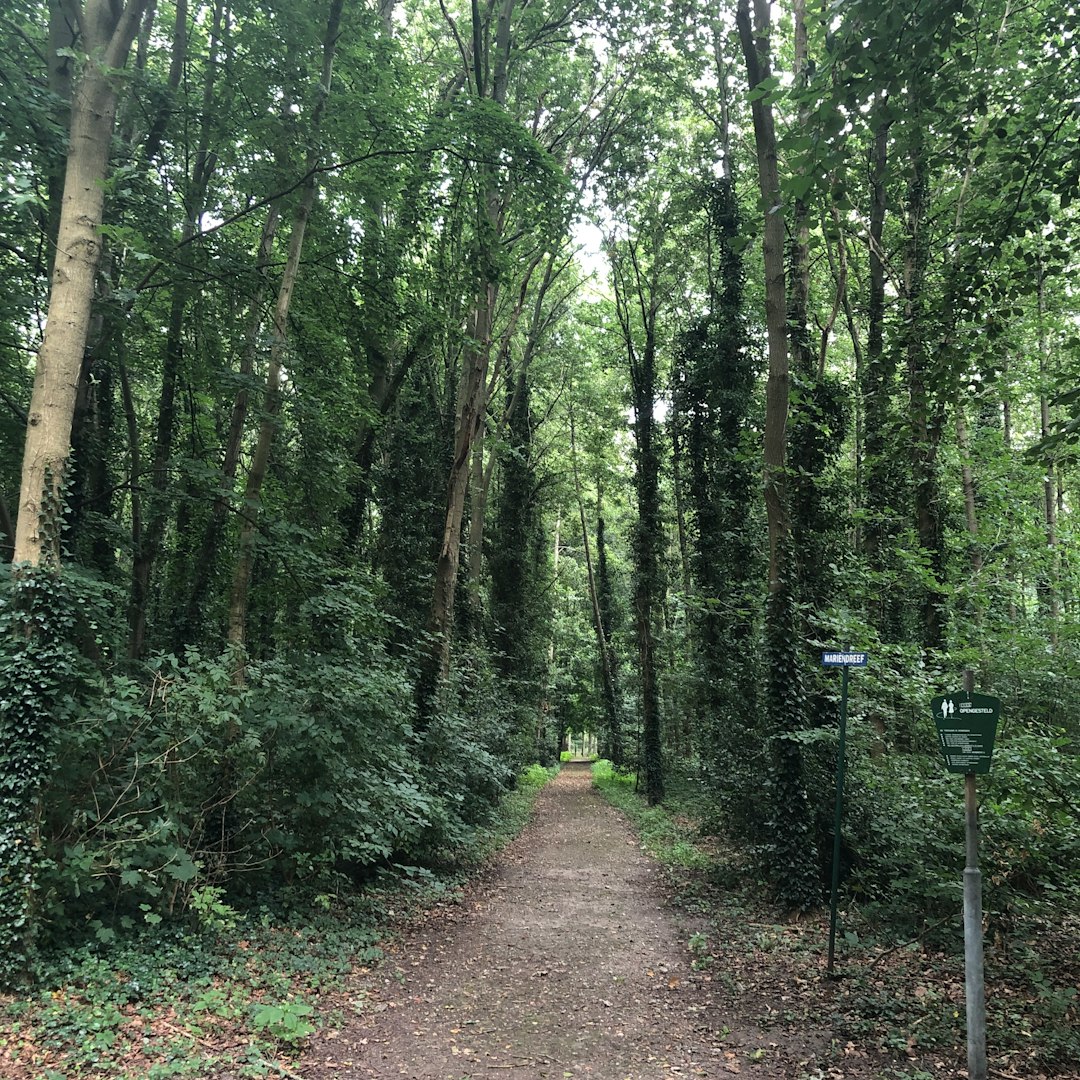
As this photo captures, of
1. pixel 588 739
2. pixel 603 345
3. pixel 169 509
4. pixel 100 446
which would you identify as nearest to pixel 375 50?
pixel 100 446

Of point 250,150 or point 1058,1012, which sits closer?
Result: point 1058,1012

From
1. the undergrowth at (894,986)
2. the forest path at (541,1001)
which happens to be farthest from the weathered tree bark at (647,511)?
the undergrowth at (894,986)

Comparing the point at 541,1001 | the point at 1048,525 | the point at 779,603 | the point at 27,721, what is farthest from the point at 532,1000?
the point at 1048,525

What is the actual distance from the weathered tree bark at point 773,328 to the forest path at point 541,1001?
4.49 metres

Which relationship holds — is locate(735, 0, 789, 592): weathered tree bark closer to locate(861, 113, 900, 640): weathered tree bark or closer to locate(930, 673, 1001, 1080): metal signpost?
locate(861, 113, 900, 640): weathered tree bark

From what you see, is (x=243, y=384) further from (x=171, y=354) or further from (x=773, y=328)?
(x=773, y=328)

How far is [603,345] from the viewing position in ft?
85.1

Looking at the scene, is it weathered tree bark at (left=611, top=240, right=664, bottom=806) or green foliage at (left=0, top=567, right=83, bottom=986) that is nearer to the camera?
green foliage at (left=0, top=567, right=83, bottom=986)

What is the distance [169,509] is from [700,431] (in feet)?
40.8

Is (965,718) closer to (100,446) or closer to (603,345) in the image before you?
(100,446)

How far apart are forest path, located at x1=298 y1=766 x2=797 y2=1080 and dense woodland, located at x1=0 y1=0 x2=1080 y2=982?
1498 millimetres

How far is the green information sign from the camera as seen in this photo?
395cm

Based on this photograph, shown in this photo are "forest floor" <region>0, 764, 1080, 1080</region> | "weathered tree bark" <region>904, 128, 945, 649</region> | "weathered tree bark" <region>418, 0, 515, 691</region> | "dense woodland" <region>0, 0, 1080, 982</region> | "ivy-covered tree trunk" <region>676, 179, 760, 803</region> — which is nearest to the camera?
"forest floor" <region>0, 764, 1080, 1080</region>

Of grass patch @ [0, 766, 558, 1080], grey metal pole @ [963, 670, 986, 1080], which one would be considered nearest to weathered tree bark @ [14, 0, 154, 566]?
grass patch @ [0, 766, 558, 1080]
